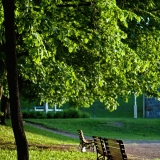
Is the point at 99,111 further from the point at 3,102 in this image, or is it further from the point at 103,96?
the point at 103,96

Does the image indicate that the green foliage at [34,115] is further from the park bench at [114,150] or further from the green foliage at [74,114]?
the park bench at [114,150]

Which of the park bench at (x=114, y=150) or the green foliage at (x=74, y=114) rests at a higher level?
the green foliage at (x=74, y=114)

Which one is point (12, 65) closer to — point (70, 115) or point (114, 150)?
point (114, 150)

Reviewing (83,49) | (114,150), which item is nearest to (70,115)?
(83,49)

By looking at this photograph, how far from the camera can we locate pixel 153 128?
113 ft

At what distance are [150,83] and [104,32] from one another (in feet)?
19.6

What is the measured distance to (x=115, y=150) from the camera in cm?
945

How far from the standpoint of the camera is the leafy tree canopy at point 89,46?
10.8 metres

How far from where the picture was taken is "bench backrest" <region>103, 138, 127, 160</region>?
8889mm

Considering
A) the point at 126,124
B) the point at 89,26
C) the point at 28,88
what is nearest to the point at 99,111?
the point at 126,124

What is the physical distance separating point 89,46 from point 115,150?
640 cm

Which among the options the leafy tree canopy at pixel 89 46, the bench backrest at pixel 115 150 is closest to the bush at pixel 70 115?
the leafy tree canopy at pixel 89 46

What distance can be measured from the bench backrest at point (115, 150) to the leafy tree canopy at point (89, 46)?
96.2 inches

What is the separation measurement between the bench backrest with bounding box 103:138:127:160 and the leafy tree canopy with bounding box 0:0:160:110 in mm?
2443
